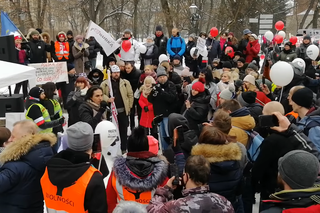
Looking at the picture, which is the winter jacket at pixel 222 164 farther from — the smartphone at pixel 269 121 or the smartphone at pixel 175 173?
the smartphone at pixel 269 121

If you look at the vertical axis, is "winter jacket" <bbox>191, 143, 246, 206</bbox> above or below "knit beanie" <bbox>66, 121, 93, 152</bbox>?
below

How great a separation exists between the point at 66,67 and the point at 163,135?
5015 mm

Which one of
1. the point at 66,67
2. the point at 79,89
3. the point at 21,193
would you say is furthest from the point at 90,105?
the point at 66,67

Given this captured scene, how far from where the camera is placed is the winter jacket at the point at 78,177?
277cm

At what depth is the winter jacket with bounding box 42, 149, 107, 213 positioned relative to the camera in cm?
277

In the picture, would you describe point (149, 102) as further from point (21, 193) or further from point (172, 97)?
point (21, 193)

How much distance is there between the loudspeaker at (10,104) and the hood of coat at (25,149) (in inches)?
111

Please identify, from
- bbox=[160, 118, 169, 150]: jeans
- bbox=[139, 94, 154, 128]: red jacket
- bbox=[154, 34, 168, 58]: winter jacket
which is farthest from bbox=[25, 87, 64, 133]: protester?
bbox=[154, 34, 168, 58]: winter jacket

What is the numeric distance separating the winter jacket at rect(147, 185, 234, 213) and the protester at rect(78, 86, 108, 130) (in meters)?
3.01

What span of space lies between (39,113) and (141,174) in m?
2.99

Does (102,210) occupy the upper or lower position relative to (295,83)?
lower

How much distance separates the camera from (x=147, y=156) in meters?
2.99

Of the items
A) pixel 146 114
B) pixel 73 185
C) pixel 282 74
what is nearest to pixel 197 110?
pixel 146 114

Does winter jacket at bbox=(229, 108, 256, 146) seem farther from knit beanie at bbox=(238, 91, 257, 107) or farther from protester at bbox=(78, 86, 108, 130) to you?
protester at bbox=(78, 86, 108, 130)
